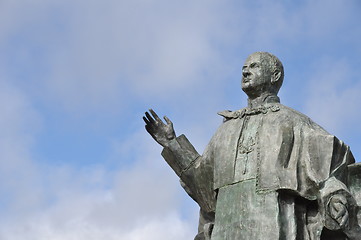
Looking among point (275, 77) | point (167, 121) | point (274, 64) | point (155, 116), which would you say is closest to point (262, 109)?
point (275, 77)

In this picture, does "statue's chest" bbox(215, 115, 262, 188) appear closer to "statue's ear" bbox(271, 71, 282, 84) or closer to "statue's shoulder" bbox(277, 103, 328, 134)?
"statue's shoulder" bbox(277, 103, 328, 134)

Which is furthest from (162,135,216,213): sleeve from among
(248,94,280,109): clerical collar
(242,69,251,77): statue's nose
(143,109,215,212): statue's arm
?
(242,69,251,77): statue's nose

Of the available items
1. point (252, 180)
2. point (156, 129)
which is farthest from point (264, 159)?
point (156, 129)

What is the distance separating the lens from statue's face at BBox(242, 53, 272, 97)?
1405cm

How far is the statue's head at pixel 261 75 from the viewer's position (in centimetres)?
1406

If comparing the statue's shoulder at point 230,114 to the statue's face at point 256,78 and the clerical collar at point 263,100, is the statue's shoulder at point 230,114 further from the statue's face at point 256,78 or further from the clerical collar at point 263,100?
the statue's face at point 256,78

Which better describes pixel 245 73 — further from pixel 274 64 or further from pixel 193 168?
pixel 193 168

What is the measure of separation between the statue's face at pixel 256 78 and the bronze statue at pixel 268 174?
0.05ft

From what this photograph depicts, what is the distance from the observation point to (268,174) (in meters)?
13.0

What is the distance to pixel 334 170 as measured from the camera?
13.1m

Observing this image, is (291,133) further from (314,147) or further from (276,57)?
(276,57)

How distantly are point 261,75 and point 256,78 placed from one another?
100 millimetres

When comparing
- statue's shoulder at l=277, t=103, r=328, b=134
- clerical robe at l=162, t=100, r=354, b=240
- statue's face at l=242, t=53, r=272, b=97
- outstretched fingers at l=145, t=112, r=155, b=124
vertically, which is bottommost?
clerical robe at l=162, t=100, r=354, b=240

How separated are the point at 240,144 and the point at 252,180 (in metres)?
0.78
